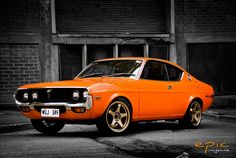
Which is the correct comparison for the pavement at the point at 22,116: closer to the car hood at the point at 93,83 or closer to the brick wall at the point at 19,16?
the car hood at the point at 93,83

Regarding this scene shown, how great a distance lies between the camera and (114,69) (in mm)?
9523

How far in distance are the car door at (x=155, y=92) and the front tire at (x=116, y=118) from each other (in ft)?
1.29

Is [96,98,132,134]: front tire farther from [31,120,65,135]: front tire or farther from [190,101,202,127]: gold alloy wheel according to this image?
[190,101,202,127]: gold alloy wheel

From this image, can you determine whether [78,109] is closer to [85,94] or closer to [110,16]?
[85,94]

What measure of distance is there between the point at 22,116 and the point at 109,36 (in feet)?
16.3

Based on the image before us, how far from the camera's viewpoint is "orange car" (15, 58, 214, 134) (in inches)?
324

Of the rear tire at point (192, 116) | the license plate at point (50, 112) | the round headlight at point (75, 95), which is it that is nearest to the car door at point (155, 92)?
the rear tire at point (192, 116)

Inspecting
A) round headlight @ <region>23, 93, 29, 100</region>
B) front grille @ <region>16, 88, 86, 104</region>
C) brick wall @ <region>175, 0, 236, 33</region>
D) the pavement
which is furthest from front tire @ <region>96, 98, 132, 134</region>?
brick wall @ <region>175, 0, 236, 33</region>

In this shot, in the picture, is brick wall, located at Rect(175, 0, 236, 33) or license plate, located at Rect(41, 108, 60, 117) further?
brick wall, located at Rect(175, 0, 236, 33)

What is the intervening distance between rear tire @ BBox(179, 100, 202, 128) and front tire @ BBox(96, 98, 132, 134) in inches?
77.2

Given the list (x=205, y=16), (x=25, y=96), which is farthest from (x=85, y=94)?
(x=205, y=16)

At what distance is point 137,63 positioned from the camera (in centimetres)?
948

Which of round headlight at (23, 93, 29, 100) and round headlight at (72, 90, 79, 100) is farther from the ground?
round headlight at (72, 90, 79, 100)

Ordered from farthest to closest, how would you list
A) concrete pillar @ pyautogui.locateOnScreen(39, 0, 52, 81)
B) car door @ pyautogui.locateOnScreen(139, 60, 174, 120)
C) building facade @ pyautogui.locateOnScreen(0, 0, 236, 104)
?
concrete pillar @ pyautogui.locateOnScreen(39, 0, 52, 81), building facade @ pyautogui.locateOnScreen(0, 0, 236, 104), car door @ pyautogui.locateOnScreen(139, 60, 174, 120)
